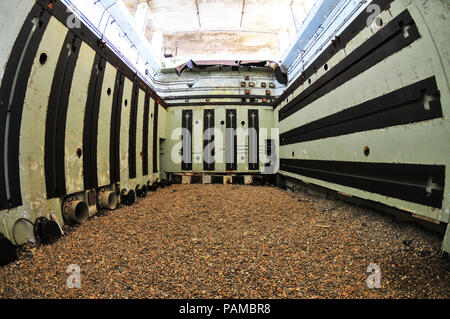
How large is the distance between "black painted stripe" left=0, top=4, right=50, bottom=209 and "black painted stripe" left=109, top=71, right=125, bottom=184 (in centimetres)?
124

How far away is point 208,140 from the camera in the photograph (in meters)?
5.36

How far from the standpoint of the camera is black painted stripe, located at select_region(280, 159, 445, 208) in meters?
1.33

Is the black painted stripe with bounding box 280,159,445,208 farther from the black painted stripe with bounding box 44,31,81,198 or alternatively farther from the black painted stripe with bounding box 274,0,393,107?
the black painted stripe with bounding box 44,31,81,198

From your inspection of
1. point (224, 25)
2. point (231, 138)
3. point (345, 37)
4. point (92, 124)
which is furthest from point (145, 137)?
point (224, 25)

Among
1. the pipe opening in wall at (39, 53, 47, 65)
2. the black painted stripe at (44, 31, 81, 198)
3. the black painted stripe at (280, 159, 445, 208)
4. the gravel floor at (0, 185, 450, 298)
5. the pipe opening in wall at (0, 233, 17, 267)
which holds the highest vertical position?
the pipe opening in wall at (39, 53, 47, 65)

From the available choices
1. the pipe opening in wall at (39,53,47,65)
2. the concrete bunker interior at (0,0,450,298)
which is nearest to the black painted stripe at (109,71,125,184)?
the concrete bunker interior at (0,0,450,298)

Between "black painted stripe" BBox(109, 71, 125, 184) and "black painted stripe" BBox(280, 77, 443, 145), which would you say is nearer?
"black painted stripe" BBox(280, 77, 443, 145)

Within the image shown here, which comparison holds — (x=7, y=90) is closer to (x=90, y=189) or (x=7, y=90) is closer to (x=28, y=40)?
(x=28, y=40)

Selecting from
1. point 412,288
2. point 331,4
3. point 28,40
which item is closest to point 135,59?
point 28,40

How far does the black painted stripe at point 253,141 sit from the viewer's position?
534cm

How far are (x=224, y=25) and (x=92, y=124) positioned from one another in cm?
509

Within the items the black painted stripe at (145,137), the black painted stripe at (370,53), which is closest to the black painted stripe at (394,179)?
the black painted stripe at (370,53)
